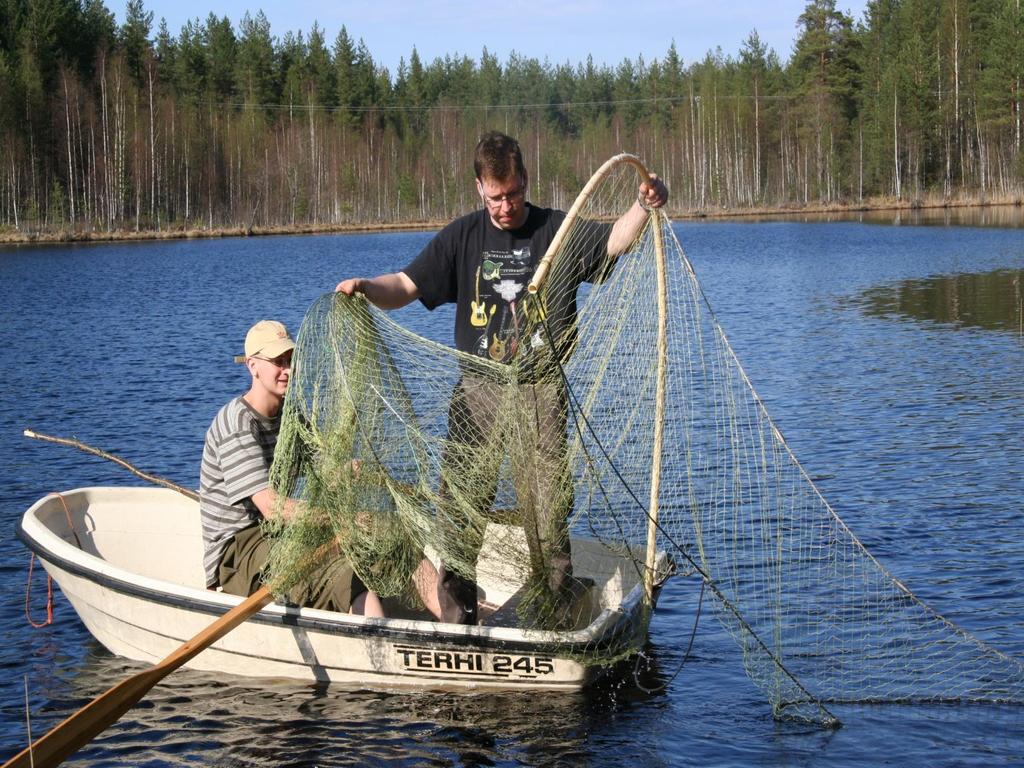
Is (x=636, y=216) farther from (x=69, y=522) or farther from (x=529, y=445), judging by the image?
(x=69, y=522)

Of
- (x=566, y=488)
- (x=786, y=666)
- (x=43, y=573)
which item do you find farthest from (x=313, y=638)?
(x=43, y=573)

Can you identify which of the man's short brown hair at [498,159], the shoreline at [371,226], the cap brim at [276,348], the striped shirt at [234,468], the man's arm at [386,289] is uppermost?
the shoreline at [371,226]

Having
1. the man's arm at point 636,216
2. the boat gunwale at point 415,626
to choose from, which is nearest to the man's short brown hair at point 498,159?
the man's arm at point 636,216

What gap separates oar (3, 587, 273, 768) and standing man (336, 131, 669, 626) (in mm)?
1151

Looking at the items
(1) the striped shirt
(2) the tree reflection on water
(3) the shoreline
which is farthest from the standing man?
(3) the shoreline

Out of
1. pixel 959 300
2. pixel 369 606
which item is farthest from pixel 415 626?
pixel 959 300

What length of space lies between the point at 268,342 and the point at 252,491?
0.83m

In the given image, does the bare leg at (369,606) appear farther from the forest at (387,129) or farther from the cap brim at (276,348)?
the forest at (387,129)

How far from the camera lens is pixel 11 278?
135 feet

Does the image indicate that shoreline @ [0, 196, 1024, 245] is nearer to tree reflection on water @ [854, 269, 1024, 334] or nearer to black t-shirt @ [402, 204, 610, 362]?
tree reflection on water @ [854, 269, 1024, 334]

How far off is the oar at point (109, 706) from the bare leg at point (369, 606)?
578 millimetres

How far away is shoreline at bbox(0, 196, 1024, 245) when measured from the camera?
6531 centimetres

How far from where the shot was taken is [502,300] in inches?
251

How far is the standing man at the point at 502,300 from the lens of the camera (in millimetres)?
6082
